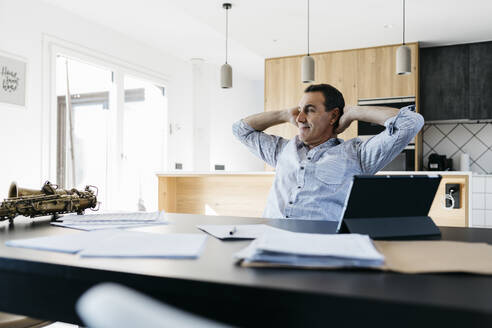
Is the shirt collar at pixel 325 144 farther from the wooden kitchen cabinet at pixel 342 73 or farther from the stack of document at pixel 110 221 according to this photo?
the wooden kitchen cabinet at pixel 342 73

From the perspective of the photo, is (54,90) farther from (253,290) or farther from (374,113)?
(253,290)

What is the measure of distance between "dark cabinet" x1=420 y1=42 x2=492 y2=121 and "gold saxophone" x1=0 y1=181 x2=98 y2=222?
4.53m

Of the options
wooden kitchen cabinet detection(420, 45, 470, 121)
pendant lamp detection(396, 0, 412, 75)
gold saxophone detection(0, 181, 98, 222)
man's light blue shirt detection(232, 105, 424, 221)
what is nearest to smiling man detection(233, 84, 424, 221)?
man's light blue shirt detection(232, 105, 424, 221)

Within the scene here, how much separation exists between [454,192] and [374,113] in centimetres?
147

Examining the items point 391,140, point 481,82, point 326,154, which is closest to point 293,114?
point 326,154

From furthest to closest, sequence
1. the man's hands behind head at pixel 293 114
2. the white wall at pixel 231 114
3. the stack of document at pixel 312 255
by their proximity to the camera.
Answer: the white wall at pixel 231 114, the man's hands behind head at pixel 293 114, the stack of document at pixel 312 255

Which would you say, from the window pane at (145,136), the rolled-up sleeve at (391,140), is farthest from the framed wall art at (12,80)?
the rolled-up sleeve at (391,140)

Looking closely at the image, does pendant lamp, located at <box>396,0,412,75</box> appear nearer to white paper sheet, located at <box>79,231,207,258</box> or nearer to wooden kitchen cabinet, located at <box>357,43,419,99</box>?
wooden kitchen cabinet, located at <box>357,43,419,99</box>

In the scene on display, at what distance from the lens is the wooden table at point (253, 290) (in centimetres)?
49

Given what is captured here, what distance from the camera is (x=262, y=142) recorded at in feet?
6.75

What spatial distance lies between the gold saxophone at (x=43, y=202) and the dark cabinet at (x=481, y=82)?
464cm

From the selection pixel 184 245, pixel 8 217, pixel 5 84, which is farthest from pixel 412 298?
pixel 5 84

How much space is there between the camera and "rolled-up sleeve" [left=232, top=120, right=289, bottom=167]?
2033 mm

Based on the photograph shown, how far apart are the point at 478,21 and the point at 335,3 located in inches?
60.3
